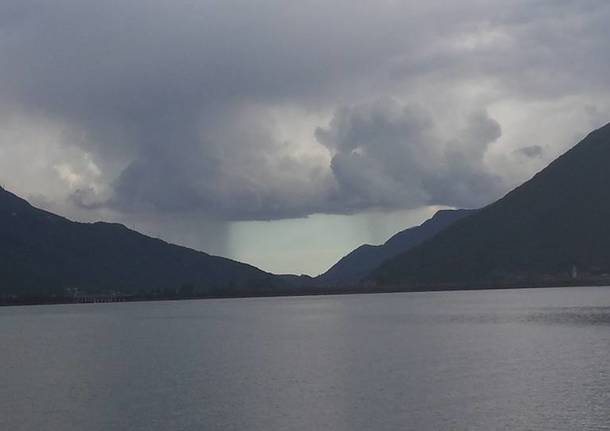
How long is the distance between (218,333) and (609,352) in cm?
7296

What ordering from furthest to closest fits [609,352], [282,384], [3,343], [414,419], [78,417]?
[3,343] → [609,352] → [282,384] → [78,417] → [414,419]

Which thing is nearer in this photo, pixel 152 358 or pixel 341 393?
pixel 341 393

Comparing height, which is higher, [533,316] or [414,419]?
[533,316]

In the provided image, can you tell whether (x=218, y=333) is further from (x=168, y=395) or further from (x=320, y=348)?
(x=168, y=395)

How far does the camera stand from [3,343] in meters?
138

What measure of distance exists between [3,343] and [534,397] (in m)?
100

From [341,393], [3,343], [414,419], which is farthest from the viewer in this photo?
[3,343]

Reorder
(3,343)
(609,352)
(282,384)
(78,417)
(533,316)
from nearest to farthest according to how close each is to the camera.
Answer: (78,417), (282,384), (609,352), (3,343), (533,316)

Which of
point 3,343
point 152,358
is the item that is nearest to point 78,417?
point 152,358

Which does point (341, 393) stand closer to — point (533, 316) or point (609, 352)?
point (609, 352)

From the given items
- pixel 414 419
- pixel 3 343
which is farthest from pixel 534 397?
pixel 3 343

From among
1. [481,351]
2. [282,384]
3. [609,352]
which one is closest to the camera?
[282,384]

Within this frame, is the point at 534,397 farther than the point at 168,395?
No

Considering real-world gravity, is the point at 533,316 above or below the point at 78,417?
above
